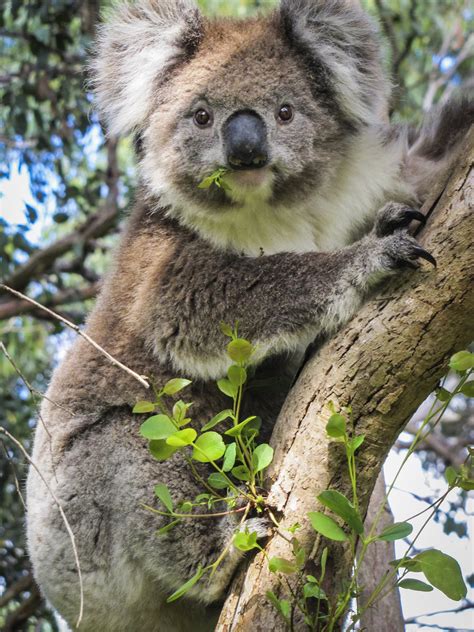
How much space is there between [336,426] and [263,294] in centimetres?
87

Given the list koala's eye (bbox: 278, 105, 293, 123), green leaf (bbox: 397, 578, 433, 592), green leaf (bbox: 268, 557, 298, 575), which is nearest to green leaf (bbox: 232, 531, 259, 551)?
green leaf (bbox: 268, 557, 298, 575)

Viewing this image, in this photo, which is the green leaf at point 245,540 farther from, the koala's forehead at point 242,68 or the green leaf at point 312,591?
the koala's forehead at point 242,68

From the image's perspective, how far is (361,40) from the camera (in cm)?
351

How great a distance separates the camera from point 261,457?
91.7 inches

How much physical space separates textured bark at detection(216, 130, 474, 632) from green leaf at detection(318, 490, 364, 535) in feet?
0.76

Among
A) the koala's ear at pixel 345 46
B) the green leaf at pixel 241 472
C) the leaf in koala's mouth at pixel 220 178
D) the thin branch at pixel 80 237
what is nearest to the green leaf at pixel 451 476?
the green leaf at pixel 241 472

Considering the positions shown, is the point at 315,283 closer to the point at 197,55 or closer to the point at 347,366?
the point at 347,366

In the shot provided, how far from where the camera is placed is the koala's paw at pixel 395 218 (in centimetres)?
245

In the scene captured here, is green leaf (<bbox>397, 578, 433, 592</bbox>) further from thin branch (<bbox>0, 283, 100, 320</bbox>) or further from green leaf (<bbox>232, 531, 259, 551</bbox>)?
thin branch (<bbox>0, 283, 100, 320</bbox>)

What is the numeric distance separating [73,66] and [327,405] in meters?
4.11

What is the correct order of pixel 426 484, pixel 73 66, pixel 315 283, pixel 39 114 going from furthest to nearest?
pixel 73 66 → pixel 39 114 → pixel 426 484 → pixel 315 283

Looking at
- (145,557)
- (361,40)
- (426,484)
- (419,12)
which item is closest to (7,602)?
(145,557)

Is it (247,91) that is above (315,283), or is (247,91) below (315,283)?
above

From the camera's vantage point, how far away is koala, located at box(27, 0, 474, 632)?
9.87 feet
